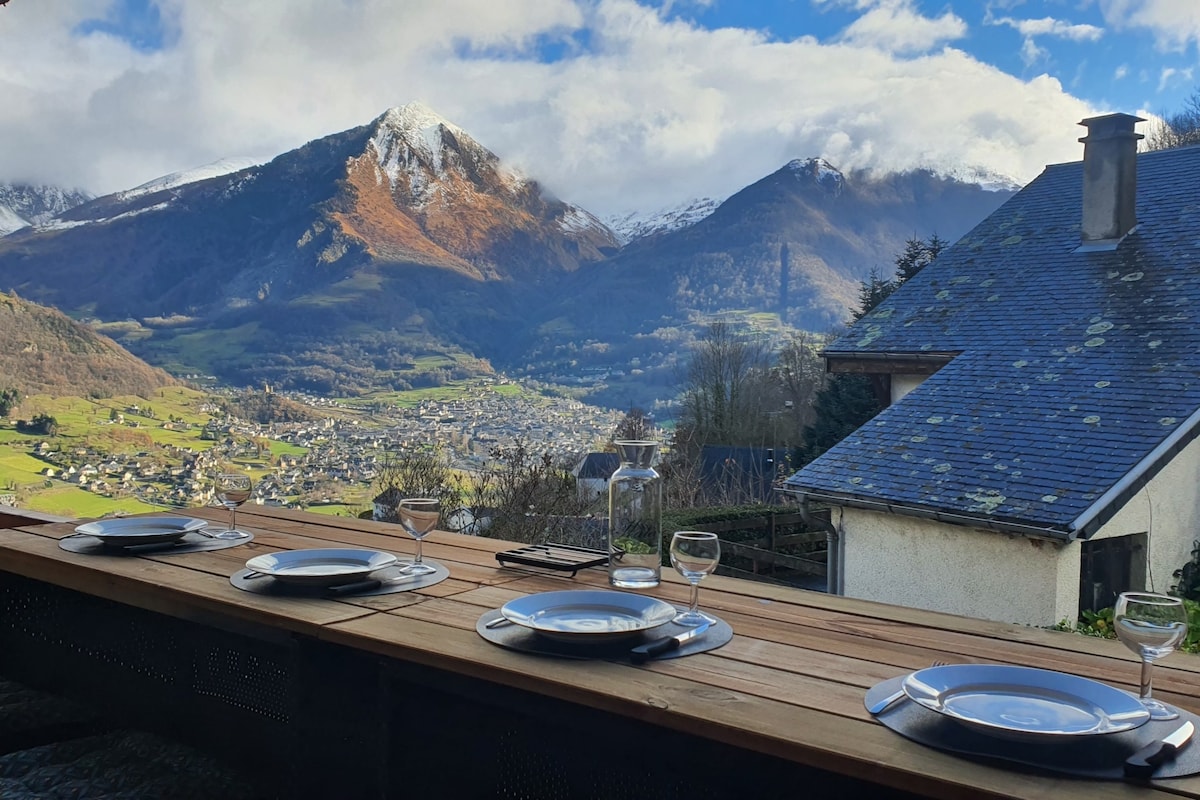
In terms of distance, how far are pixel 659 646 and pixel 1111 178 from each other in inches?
380

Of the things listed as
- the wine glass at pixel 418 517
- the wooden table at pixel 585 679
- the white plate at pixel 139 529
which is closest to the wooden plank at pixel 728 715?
the wooden table at pixel 585 679

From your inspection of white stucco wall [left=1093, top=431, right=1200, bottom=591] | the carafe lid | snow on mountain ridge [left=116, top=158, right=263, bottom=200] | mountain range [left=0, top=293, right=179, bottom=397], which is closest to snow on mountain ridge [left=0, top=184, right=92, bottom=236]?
snow on mountain ridge [left=116, top=158, right=263, bottom=200]


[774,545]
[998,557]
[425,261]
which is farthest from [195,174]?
[998,557]

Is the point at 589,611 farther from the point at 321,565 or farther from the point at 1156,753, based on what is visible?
the point at 1156,753

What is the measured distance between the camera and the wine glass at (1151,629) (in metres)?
1.23

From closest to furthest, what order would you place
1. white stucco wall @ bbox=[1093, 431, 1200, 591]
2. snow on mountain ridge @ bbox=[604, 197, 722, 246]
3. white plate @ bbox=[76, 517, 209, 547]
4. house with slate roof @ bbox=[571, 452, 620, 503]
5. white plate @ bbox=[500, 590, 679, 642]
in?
white plate @ bbox=[500, 590, 679, 642], white plate @ bbox=[76, 517, 209, 547], white stucco wall @ bbox=[1093, 431, 1200, 591], house with slate roof @ bbox=[571, 452, 620, 503], snow on mountain ridge @ bbox=[604, 197, 722, 246]

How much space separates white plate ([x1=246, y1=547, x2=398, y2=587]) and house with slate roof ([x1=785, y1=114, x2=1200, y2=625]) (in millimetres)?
5531

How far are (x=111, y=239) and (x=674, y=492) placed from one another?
23.8 metres

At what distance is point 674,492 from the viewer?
44.3ft

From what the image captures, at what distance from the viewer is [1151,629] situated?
1.24 metres

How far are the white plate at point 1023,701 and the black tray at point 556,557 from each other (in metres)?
0.90

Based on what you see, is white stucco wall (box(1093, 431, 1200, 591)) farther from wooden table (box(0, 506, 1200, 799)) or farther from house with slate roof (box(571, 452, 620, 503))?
wooden table (box(0, 506, 1200, 799))

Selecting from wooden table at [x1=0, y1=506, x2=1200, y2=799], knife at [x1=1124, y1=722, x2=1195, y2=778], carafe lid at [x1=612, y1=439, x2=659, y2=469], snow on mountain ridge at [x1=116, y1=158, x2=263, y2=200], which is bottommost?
wooden table at [x1=0, y1=506, x2=1200, y2=799]

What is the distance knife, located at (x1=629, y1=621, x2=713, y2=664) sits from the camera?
1492 millimetres
